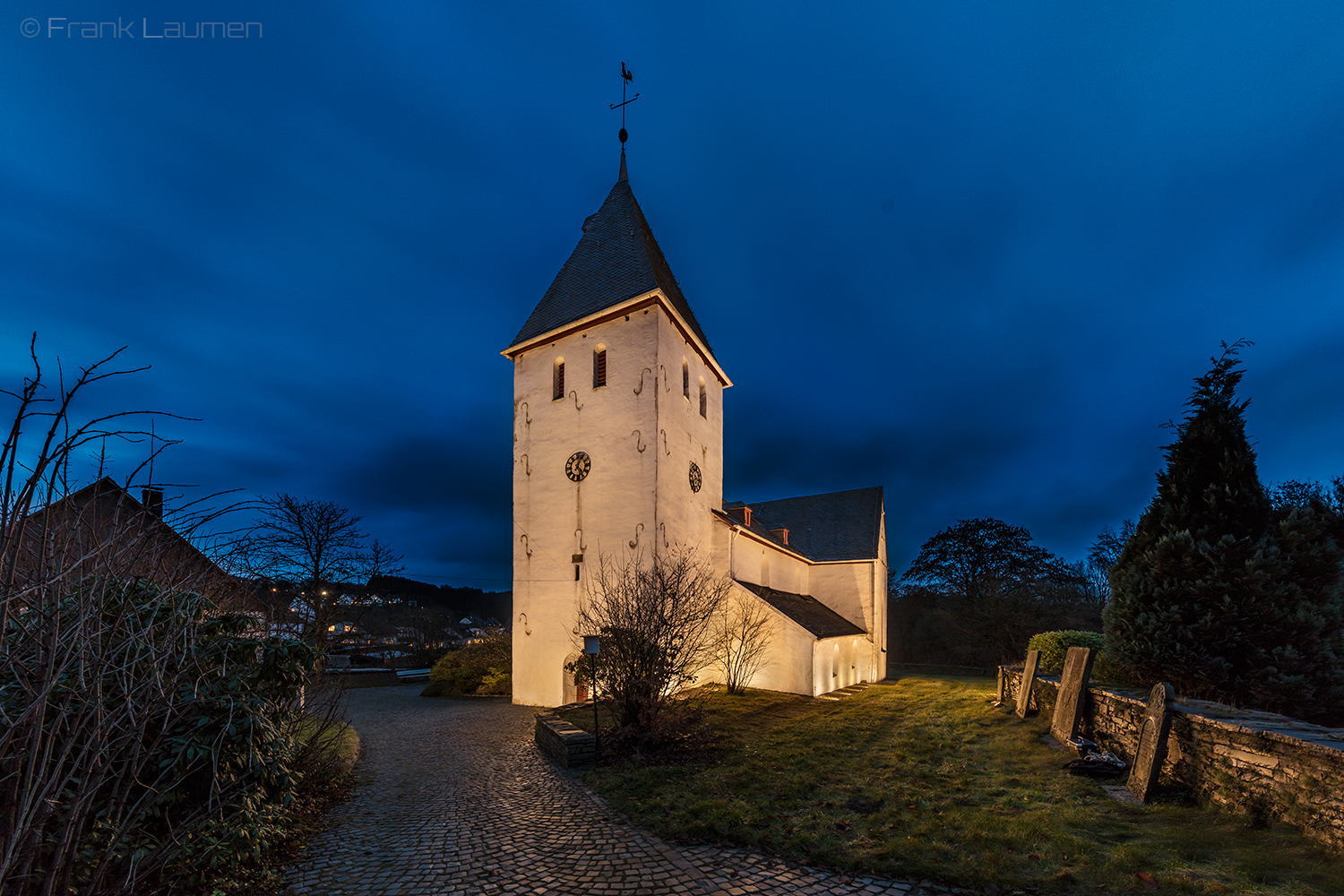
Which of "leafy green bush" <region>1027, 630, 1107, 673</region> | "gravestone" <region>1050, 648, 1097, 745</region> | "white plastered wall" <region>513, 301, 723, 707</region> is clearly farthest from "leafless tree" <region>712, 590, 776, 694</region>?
"gravestone" <region>1050, 648, 1097, 745</region>

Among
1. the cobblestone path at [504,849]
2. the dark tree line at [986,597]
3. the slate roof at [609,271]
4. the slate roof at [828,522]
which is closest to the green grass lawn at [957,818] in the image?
the cobblestone path at [504,849]

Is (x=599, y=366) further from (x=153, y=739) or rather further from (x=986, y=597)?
(x=986, y=597)

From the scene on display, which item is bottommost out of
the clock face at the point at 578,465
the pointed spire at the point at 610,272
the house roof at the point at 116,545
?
the house roof at the point at 116,545

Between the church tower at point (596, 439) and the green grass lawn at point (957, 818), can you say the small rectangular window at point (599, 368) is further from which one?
the green grass lawn at point (957, 818)

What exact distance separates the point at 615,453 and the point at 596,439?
89 centimetres

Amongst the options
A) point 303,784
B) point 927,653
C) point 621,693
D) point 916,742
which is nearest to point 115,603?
point 303,784

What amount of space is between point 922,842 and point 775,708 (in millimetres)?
10377

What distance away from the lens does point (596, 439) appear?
17672mm

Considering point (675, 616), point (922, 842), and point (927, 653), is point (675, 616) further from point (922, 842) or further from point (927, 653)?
point (927, 653)

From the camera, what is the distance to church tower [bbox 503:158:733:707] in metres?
16.9

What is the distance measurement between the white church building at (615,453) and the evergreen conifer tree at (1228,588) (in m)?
10.7

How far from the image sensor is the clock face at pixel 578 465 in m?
17.7

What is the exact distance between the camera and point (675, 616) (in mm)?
11484

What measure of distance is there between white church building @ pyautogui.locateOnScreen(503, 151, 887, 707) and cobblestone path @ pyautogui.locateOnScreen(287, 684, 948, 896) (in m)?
6.85
